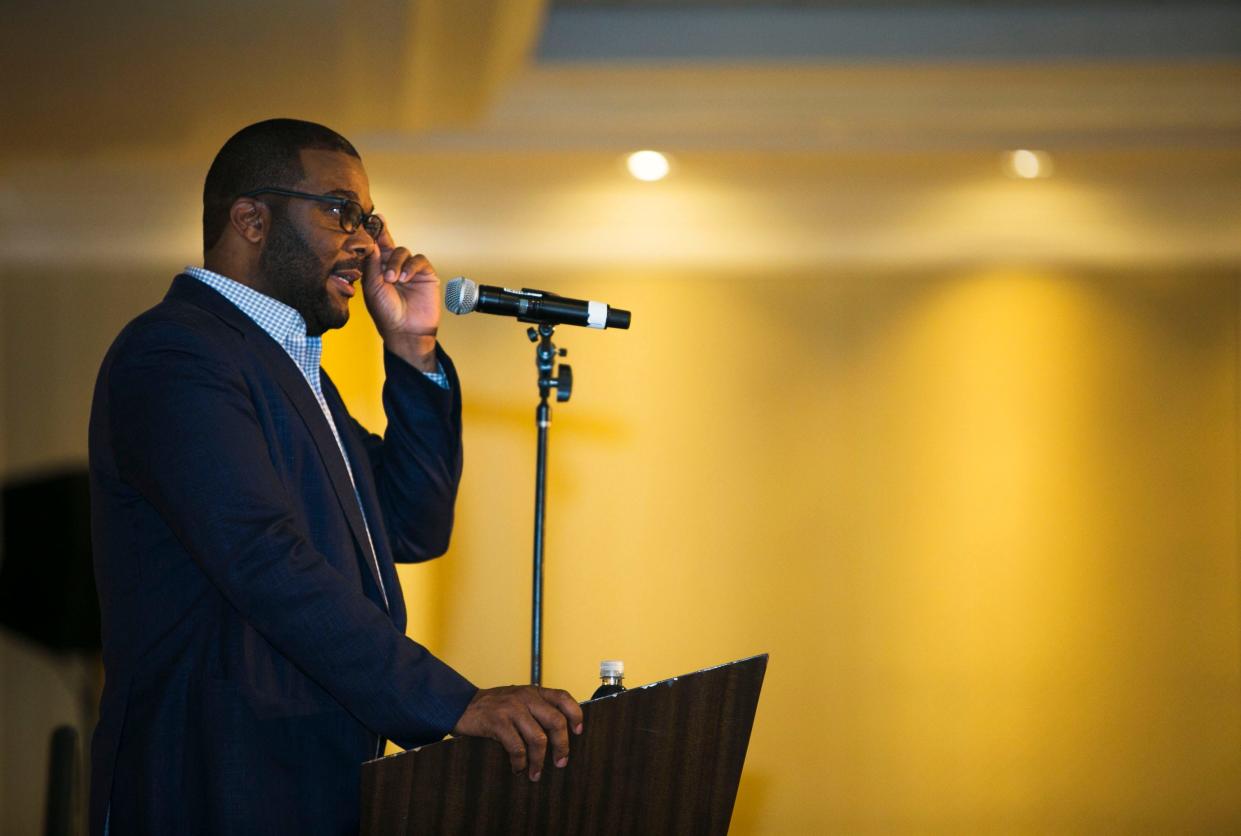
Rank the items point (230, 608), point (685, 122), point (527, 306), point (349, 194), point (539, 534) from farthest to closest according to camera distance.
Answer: point (685, 122) → point (539, 534) → point (527, 306) → point (349, 194) → point (230, 608)

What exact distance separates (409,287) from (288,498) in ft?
2.36

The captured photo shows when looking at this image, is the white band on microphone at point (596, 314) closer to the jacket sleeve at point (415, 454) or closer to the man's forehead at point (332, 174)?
the jacket sleeve at point (415, 454)

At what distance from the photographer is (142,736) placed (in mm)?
1677

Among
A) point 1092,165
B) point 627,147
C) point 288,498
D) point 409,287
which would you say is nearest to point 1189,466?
point 1092,165

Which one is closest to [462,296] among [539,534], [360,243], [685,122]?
[360,243]

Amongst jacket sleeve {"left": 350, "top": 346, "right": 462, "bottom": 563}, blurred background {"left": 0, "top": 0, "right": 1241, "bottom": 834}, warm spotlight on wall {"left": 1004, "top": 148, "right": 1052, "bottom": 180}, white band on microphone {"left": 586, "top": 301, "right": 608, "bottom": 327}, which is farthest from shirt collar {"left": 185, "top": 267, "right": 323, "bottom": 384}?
warm spotlight on wall {"left": 1004, "top": 148, "right": 1052, "bottom": 180}

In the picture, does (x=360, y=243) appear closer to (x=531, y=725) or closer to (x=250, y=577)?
(x=250, y=577)

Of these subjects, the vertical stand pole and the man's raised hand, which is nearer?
the man's raised hand

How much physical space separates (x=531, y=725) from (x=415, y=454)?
2.85ft

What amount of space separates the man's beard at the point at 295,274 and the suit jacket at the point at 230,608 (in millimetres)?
171

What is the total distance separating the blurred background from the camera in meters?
4.62

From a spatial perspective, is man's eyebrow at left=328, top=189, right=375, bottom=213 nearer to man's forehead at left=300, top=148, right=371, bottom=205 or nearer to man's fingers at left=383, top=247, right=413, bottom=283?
man's forehead at left=300, top=148, right=371, bottom=205

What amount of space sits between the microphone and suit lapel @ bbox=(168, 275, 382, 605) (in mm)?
474

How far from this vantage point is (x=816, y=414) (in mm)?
4887
